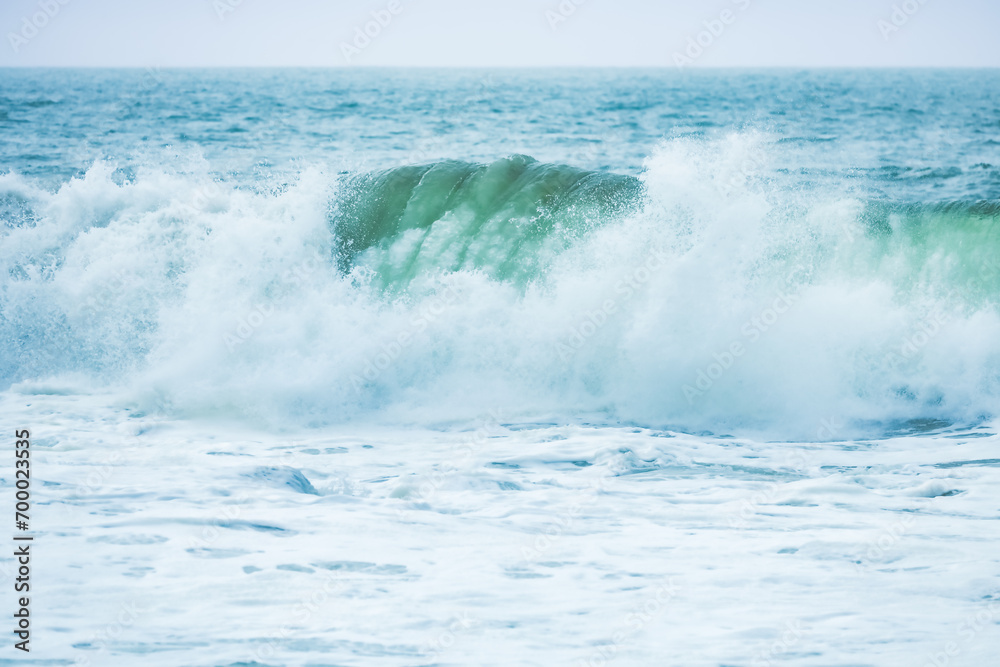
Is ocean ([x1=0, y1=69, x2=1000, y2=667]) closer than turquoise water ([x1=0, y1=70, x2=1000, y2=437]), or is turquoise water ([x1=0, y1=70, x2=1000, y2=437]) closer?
ocean ([x1=0, y1=69, x2=1000, y2=667])

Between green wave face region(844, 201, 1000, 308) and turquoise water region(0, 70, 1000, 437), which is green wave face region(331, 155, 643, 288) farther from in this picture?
green wave face region(844, 201, 1000, 308)

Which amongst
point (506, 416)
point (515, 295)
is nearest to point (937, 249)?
point (515, 295)

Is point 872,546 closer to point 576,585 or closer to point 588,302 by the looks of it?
point 576,585

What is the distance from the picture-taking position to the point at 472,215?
9.44m

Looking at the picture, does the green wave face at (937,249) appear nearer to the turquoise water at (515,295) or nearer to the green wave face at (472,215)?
the turquoise water at (515,295)

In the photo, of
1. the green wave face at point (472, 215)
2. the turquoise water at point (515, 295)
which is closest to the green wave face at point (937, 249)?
the turquoise water at point (515, 295)

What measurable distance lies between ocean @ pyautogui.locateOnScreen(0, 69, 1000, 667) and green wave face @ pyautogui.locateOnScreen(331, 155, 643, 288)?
4 cm

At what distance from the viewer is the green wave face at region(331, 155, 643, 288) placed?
8.80 metres

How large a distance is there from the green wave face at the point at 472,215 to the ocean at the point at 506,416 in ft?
0.14

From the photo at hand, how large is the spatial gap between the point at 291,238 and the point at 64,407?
269cm

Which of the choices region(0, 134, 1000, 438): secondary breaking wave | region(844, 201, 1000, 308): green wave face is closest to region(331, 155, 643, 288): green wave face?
region(0, 134, 1000, 438): secondary breaking wave

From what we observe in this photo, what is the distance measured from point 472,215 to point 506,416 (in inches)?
122

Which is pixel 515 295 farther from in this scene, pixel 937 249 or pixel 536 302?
pixel 937 249

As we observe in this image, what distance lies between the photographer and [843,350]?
749 centimetres
